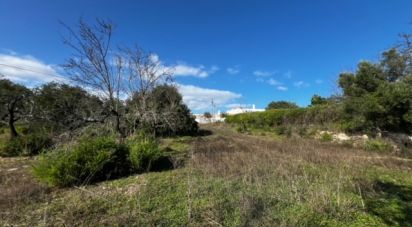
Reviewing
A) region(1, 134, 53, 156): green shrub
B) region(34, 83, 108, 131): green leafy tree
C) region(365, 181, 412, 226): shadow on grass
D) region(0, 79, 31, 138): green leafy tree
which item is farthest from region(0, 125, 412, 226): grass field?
region(0, 79, 31, 138): green leafy tree

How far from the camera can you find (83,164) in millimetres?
4641

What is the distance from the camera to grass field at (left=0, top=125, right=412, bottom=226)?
3115mm

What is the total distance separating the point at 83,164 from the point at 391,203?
17.5ft

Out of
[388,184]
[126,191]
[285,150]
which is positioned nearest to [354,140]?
[285,150]

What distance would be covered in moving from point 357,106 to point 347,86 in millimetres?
1839

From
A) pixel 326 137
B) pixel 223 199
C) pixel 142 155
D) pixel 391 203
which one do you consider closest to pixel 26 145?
pixel 142 155

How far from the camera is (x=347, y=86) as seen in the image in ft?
39.4

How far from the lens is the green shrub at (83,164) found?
4387 millimetres

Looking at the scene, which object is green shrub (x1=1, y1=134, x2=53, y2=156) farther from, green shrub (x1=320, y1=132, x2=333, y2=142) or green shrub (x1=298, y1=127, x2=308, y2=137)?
green shrub (x1=298, y1=127, x2=308, y2=137)

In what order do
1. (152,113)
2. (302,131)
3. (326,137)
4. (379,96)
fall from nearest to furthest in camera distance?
(152,113) → (379,96) → (326,137) → (302,131)

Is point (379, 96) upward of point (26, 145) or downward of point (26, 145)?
upward

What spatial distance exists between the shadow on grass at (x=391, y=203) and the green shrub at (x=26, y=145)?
9020 mm

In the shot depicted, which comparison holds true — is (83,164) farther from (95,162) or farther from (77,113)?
(77,113)

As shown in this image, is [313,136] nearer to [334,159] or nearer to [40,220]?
[334,159]
